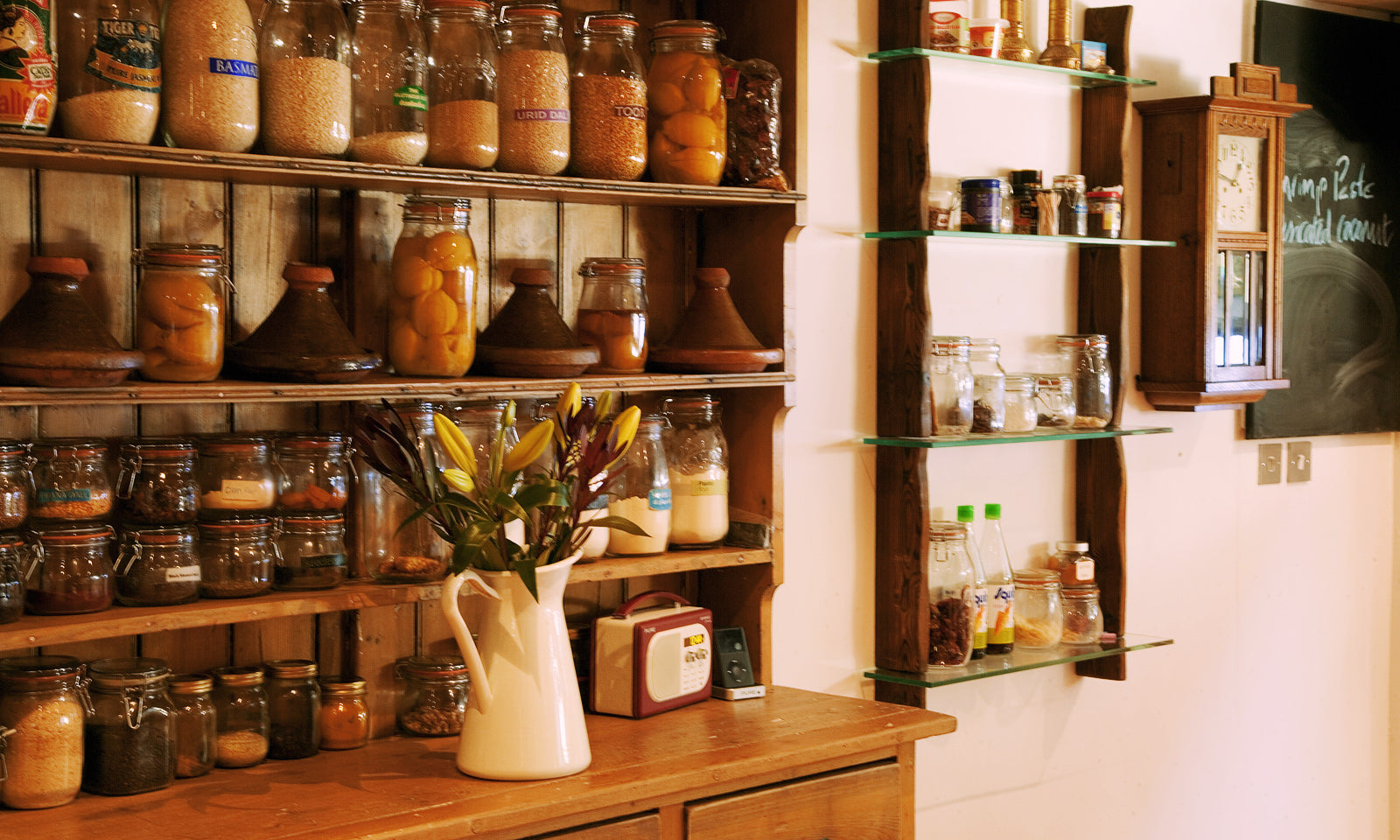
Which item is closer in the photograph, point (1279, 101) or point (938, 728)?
point (938, 728)

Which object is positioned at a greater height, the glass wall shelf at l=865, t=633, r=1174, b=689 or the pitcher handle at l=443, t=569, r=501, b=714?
the pitcher handle at l=443, t=569, r=501, b=714

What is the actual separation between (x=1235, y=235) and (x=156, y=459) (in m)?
2.25

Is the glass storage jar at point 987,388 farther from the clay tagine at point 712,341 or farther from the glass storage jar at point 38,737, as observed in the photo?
the glass storage jar at point 38,737

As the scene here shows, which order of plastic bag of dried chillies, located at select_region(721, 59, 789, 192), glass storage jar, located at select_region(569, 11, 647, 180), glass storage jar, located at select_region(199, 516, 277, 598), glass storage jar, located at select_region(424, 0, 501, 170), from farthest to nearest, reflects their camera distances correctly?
plastic bag of dried chillies, located at select_region(721, 59, 789, 192), glass storage jar, located at select_region(569, 11, 647, 180), glass storage jar, located at select_region(424, 0, 501, 170), glass storage jar, located at select_region(199, 516, 277, 598)

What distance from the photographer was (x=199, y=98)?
170 cm

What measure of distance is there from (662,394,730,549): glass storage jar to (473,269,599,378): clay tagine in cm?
24

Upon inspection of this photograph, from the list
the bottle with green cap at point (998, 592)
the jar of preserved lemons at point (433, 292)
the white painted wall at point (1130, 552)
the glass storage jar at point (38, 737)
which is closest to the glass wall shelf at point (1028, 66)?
the white painted wall at point (1130, 552)

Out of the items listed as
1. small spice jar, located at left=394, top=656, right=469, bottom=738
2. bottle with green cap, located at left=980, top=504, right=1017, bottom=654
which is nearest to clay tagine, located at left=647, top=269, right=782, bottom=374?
small spice jar, located at left=394, top=656, right=469, bottom=738

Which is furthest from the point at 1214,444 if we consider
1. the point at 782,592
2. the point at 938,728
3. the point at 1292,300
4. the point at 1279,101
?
the point at 938,728

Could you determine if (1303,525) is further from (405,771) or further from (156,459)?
(156,459)

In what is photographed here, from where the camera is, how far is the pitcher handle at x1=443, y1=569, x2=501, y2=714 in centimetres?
178

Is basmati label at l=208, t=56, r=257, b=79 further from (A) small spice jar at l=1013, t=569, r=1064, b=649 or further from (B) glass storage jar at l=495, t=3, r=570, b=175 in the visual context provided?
(A) small spice jar at l=1013, t=569, r=1064, b=649

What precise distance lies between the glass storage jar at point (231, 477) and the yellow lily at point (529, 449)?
12.9 inches

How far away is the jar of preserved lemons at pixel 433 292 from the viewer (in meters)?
1.92
